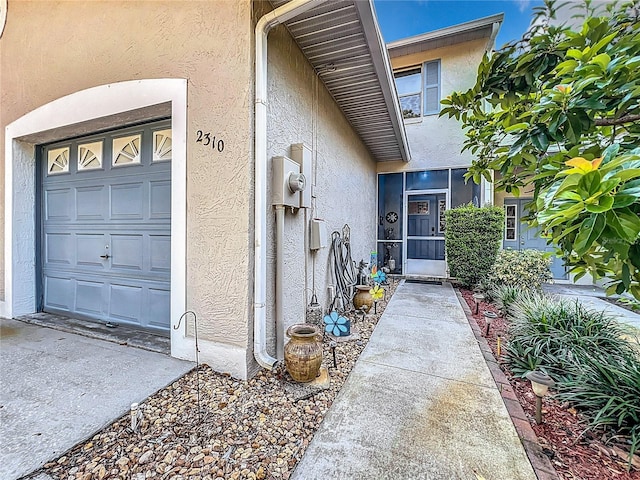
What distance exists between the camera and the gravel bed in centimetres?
161

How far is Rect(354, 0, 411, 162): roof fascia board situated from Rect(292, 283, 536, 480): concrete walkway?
3540 mm

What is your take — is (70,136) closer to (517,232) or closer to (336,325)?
(336,325)

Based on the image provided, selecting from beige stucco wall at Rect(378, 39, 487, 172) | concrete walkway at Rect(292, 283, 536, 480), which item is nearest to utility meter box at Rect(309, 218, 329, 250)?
concrete walkway at Rect(292, 283, 536, 480)

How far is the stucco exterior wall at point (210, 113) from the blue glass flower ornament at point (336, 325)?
1.27 metres

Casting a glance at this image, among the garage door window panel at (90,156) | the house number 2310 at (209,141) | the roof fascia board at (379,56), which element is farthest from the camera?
the garage door window panel at (90,156)

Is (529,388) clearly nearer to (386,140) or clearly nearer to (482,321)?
(482,321)

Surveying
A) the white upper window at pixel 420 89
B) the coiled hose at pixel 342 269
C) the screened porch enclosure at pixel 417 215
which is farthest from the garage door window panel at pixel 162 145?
the white upper window at pixel 420 89

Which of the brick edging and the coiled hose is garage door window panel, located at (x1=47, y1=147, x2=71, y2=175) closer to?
the coiled hose

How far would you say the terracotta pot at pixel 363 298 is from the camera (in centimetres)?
478

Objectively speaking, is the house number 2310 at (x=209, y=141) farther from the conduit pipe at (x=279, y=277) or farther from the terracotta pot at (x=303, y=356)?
the terracotta pot at (x=303, y=356)

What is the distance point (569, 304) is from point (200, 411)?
Answer: 14.3 feet

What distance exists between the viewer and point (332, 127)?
4727mm

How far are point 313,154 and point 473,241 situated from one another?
4.44m

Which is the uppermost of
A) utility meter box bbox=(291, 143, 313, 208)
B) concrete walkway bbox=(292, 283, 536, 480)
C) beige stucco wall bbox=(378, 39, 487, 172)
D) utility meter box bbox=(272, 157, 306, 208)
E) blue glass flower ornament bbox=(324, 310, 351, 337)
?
beige stucco wall bbox=(378, 39, 487, 172)
